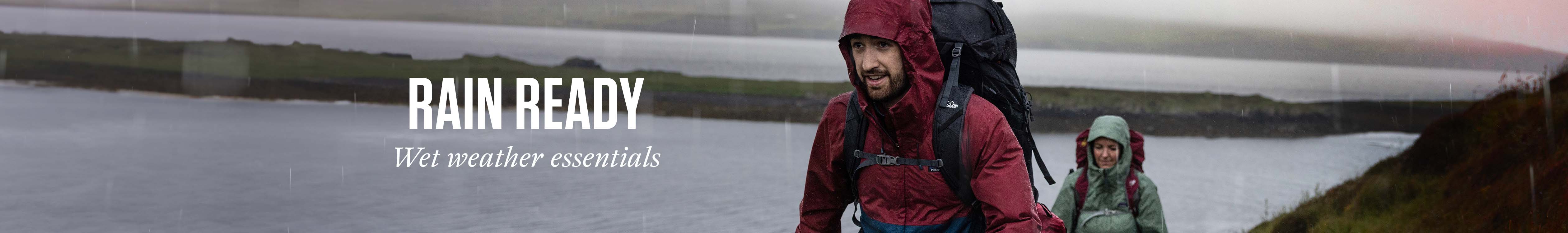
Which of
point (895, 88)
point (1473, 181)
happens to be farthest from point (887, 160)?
point (1473, 181)

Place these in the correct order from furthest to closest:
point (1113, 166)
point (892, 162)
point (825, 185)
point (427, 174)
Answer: point (427, 174)
point (1113, 166)
point (825, 185)
point (892, 162)

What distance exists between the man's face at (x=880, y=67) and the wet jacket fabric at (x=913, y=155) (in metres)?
0.03

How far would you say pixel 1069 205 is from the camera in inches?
277

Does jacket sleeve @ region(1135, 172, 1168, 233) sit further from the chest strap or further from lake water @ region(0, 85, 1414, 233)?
lake water @ region(0, 85, 1414, 233)

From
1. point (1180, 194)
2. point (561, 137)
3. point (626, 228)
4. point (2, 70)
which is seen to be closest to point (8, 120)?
point (2, 70)

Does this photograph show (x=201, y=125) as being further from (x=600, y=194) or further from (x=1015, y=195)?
(x=1015, y=195)

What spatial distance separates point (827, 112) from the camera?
3.56m

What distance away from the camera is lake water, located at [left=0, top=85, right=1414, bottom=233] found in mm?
43156

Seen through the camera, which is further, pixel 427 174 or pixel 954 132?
pixel 427 174

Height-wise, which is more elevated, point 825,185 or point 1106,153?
Answer: point 825,185

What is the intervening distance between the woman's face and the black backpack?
3610 mm

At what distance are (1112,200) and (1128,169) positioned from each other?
23cm

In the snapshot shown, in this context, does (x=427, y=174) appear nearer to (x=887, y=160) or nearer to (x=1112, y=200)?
(x=1112, y=200)

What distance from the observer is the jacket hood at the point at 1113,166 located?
6.83 meters
